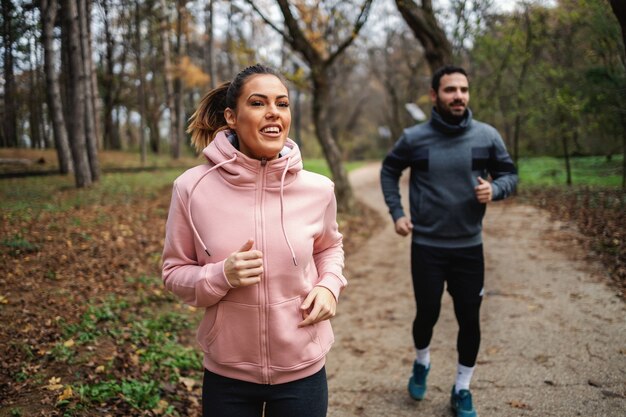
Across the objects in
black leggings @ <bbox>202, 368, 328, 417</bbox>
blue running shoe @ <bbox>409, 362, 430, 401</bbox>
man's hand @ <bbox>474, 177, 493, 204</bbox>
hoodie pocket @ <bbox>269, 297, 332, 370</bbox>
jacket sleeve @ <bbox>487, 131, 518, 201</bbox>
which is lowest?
blue running shoe @ <bbox>409, 362, 430, 401</bbox>

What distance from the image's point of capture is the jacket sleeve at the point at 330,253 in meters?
2.11

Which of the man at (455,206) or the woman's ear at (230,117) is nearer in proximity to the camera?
the woman's ear at (230,117)

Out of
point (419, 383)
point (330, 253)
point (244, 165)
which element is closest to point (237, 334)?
point (330, 253)

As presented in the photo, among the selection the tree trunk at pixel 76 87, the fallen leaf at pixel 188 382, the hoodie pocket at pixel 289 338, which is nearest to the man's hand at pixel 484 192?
the hoodie pocket at pixel 289 338

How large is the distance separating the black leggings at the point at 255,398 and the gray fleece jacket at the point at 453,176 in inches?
70.1

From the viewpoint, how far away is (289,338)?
193 cm

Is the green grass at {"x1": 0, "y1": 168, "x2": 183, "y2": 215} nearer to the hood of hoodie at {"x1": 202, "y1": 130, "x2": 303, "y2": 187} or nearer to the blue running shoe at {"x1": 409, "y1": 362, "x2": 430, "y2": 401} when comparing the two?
the blue running shoe at {"x1": 409, "y1": 362, "x2": 430, "y2": 401}

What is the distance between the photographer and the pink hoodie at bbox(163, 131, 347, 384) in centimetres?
192

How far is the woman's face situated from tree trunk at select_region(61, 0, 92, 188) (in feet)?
38.1

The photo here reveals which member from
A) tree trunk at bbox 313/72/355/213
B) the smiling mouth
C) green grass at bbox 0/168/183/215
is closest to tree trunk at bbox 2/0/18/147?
green grass at bbox 0/168/183/215

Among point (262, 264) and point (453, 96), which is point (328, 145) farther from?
point (262, 264)

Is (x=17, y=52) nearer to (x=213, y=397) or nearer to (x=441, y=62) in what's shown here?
(x=441, y=62)

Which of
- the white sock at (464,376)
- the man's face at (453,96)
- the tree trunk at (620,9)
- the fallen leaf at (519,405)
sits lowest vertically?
the fallen leaf at (519,405)

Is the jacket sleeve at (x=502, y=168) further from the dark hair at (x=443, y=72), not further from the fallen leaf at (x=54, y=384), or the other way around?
the fallen leaf at (x=54, y=384)
